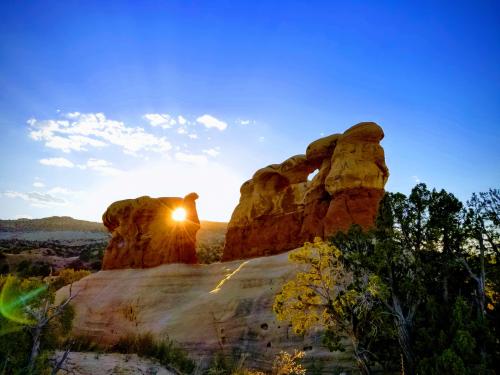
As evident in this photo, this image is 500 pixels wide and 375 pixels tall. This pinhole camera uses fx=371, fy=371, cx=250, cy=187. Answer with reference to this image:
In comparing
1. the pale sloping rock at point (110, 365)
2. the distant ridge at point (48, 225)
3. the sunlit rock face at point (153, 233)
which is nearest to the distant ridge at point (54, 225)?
the distant ridge at point (48, 225)

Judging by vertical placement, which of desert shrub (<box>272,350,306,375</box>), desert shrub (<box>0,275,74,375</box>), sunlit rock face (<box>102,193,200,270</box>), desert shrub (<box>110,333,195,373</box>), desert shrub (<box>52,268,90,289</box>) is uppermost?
sunlit rock face (<box>102,193,200,270</box>)

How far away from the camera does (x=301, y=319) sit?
1348cm

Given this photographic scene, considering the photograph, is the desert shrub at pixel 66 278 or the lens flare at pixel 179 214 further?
the desert shrub at pixel 66 278

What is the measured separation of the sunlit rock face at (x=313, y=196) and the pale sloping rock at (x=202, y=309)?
224 inches

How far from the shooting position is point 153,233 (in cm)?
3309

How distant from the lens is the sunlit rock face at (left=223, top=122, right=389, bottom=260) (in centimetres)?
2577

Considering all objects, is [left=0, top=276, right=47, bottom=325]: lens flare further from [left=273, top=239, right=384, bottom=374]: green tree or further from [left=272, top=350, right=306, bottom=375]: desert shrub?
[left=273, top=239, right=384, bottom=374]: green tree

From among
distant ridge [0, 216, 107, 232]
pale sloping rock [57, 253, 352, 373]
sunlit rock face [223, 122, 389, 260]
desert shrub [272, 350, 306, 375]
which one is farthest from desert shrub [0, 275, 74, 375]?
distant ridge [0, 216, 107, 232]

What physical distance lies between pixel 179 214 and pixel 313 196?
12432 mm

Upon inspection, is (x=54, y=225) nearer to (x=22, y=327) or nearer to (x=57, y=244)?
(x=57, y=244)

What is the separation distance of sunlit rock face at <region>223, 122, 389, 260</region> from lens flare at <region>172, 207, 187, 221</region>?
668 cm

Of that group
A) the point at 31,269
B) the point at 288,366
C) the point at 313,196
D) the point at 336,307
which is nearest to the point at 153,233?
the point at 313,196

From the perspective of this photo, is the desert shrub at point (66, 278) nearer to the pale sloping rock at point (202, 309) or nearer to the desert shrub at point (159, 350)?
the pale sloping rock at point (202, 309)

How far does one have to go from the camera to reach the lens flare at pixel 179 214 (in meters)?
33.8
